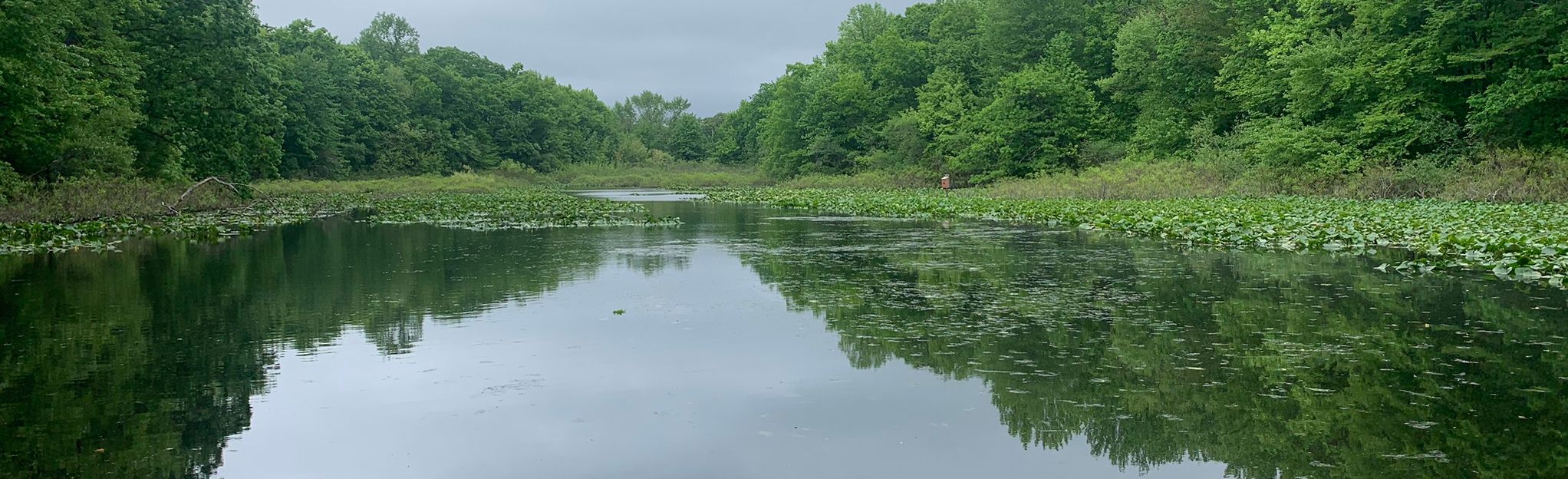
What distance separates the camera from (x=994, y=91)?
49469 mm

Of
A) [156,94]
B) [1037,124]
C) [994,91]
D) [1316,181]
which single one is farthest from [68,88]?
[994,91]

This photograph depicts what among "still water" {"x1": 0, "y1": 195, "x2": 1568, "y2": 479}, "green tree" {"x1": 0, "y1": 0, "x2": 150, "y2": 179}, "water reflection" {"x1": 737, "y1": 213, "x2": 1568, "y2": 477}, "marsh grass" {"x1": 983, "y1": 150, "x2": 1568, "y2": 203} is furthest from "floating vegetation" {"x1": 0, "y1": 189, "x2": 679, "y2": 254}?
"marsh grass" {"x1": 983, "y1": 150, "x2": 1568, "y2": 203}

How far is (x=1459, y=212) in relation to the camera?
17.8m

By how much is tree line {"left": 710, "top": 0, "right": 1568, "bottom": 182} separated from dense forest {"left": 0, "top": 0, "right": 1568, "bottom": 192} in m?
0.10

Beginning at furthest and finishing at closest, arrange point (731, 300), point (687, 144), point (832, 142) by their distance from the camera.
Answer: point (687, 144)
point (832, 142)
point (731, 300)

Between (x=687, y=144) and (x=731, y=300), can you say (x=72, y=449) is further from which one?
(x=687, y=144)

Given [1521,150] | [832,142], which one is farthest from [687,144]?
[1521,150]

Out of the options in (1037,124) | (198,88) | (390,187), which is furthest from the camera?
(390,187)

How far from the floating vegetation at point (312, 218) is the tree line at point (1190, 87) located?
18.3 meters

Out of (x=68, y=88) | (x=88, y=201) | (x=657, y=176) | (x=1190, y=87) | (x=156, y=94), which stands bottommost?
(x=88, y=201)

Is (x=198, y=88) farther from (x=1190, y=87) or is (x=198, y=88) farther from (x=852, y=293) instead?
(x=1190, y=87)

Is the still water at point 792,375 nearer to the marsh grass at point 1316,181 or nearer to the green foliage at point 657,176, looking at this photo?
the marsh grass at point 1316,181

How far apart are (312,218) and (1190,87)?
2987cm

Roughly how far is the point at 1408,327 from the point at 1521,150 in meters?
20.5
